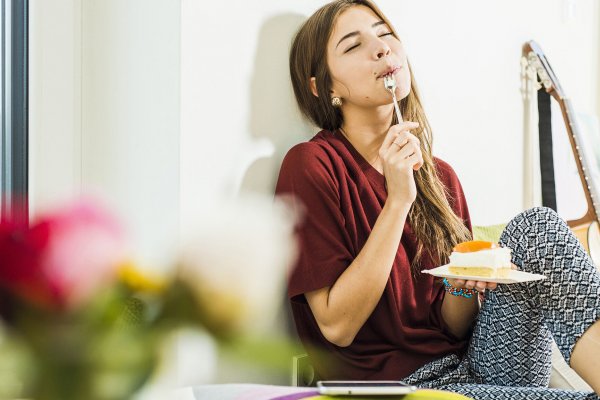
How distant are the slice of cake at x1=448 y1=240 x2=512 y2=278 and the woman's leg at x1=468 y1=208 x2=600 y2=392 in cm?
7

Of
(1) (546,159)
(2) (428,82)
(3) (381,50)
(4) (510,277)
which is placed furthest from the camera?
(1) (546,159)

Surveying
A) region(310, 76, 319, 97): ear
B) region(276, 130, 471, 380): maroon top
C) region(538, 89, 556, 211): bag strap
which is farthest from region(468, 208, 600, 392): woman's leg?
region(538, 89, 556, 211): bag strap

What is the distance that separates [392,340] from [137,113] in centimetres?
65

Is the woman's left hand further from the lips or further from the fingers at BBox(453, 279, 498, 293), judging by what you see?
the lips

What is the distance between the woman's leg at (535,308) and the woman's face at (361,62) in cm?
38

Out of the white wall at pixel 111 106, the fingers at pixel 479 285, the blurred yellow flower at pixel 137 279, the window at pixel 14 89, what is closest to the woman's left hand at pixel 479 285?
the fingers at pixel 479 285

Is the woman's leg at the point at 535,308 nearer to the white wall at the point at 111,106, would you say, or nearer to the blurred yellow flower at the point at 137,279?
the white wall at the point at 111,106

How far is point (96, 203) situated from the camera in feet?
0.73

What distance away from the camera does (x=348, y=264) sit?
153 cm

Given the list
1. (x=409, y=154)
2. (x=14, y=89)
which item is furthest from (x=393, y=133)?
(x=14, y=89)

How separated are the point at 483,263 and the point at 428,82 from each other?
868mm

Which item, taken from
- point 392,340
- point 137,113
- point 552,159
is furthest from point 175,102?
point 552,159

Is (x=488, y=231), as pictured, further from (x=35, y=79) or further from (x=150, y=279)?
(x=150, y=279)

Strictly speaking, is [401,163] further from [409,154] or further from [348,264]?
[348,264]
